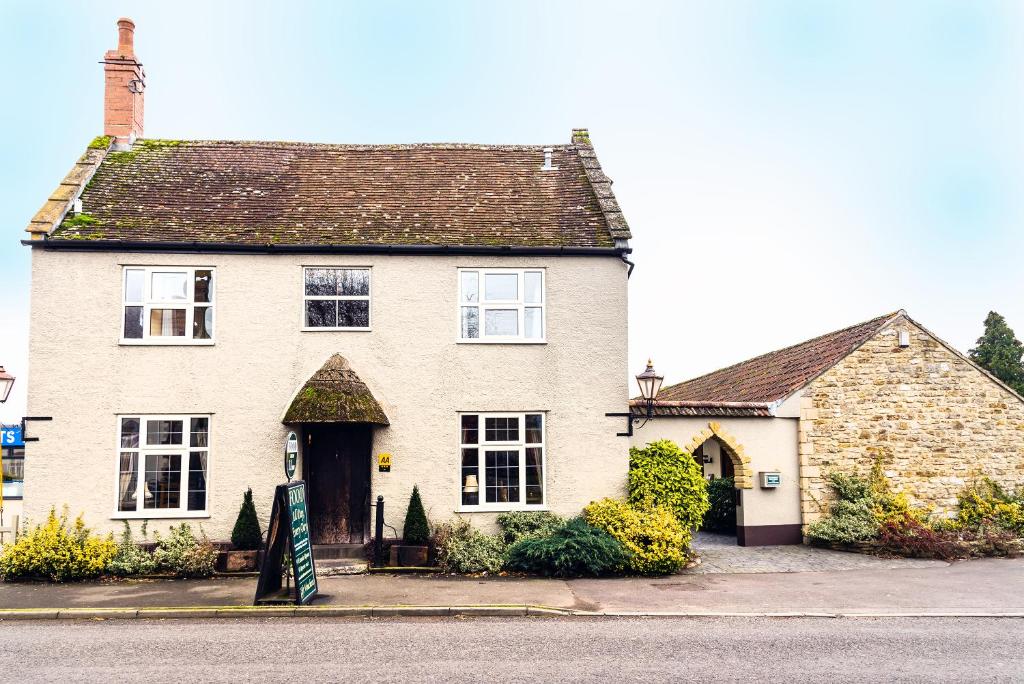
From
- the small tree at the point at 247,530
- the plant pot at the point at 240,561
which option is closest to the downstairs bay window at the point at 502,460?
the small tree at the point at 247,530

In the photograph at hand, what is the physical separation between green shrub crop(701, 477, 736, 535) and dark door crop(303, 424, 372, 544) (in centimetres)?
925

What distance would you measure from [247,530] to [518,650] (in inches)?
290

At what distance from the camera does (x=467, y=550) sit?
47.5 feet

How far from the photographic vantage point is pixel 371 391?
51.0ft

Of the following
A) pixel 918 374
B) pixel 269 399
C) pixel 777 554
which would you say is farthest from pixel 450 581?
pixel 918 374

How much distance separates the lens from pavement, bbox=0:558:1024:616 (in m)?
11.6

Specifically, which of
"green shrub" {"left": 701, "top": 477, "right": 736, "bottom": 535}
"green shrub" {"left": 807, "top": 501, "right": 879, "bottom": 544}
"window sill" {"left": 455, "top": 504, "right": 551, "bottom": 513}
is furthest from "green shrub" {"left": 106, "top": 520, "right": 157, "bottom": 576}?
"green shrub" {"left": 807, "top": 501, "right": 879, "bottom": 544}

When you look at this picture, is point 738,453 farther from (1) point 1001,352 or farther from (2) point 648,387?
(1) point 1001,352

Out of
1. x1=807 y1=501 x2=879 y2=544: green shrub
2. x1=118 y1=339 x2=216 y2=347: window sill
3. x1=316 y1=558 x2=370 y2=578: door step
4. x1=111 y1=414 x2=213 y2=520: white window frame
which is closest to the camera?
x1=316 y1=558 x2=370 y2=578: door step

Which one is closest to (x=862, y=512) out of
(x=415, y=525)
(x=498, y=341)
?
(x=498, y=341)

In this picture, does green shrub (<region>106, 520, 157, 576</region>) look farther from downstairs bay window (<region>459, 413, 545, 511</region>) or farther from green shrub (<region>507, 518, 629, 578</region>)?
green shrub (<region>507, 518, 629, 578</region>)

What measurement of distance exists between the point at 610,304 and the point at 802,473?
5.87 meters

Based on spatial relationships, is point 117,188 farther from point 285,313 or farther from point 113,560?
point 113,560

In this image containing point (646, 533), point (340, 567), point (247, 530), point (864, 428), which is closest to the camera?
point (646, 533)
